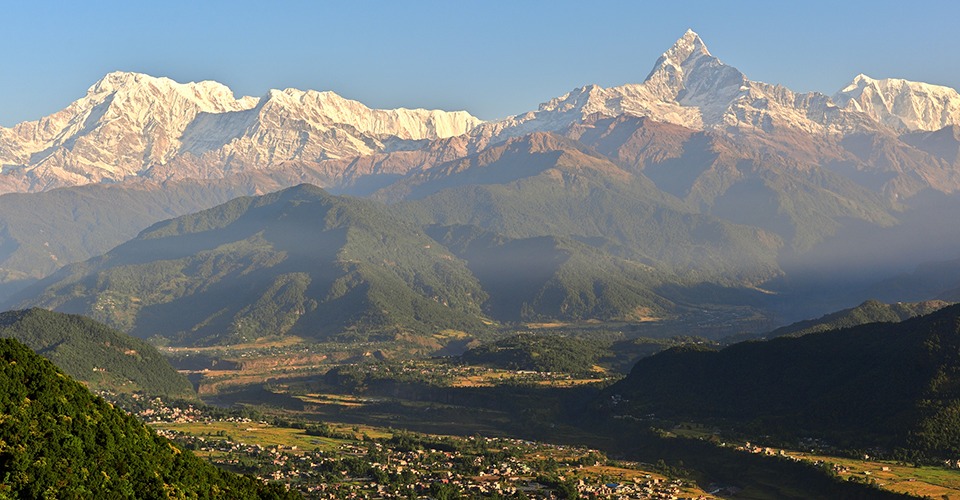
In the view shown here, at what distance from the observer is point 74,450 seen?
11431 centimetres

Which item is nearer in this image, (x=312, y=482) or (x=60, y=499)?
(x=60, y=499)

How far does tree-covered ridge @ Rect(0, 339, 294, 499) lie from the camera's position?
108875 millimetres

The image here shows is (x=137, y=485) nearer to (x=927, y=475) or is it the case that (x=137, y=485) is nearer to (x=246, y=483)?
(x=246, y=483)

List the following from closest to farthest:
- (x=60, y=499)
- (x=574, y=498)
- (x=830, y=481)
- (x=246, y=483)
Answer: (x=60, y=499) < (x=246, y=483) < (x=574, y=498) < (x=830, y=481)

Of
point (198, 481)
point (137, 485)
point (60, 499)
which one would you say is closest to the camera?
point (60, 499)

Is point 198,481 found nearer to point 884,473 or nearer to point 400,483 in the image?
point 400,483

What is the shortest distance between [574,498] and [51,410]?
89049 millimetres

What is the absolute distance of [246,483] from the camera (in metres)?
136

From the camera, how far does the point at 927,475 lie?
197500mm

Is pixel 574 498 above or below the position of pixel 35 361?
below

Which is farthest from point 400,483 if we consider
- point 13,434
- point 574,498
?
point 13,434

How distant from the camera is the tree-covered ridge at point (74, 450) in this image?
109 meters

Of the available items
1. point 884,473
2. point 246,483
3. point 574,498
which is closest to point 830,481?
point 884,473

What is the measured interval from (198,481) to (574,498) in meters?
74.9
